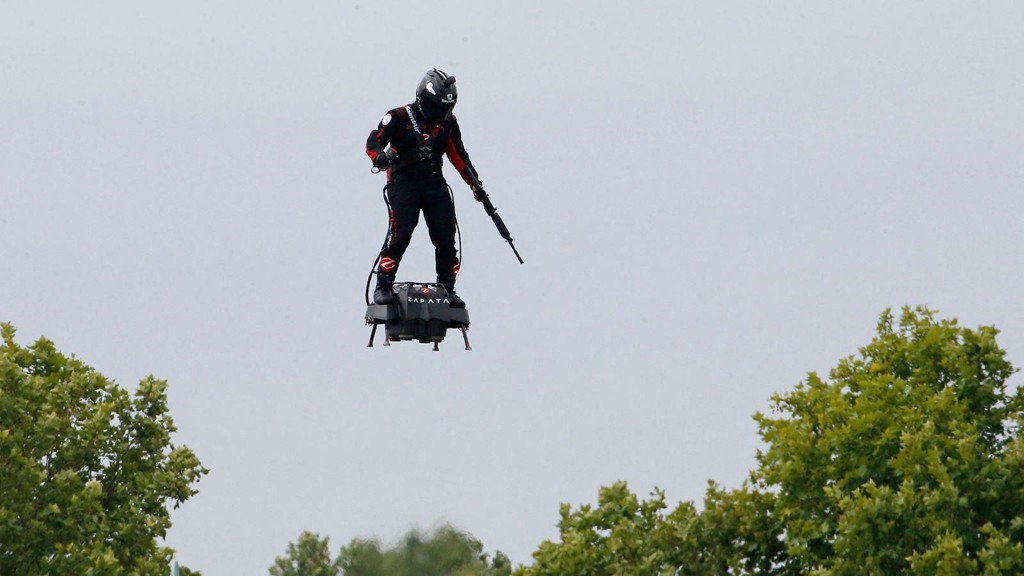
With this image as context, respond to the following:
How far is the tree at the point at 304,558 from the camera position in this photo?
70.6 meters

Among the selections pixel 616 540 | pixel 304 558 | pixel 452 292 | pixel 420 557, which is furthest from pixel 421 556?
pixel 304 558

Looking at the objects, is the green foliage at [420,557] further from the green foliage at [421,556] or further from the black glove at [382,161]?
the black glove at [382,161]

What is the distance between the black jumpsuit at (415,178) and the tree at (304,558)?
137 feet

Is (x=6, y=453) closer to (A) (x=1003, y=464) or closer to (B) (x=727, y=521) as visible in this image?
(B) (x=727, y=521)

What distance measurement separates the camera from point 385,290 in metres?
27.8

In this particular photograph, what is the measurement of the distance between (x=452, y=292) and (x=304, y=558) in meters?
44.8

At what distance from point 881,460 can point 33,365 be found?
1915cm

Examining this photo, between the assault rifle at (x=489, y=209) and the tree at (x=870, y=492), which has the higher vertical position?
the tree at (x=870, y=492)

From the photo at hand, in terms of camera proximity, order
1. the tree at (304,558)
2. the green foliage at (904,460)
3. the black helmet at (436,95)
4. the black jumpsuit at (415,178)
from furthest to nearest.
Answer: the tree at (304,558), the green foliage at (904,460), the black jumpsuit at (415,178), the black helmet at (436,95)

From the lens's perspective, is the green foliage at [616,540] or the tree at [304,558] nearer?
the green foliage at [616,540]

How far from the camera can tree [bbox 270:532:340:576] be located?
70562 mm

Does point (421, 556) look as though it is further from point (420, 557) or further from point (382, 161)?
point (382, 161)

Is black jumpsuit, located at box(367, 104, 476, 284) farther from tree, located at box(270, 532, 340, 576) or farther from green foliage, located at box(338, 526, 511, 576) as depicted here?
tree, located at box(270, 532, 340, 576)

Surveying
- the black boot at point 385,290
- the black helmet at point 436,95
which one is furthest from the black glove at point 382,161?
the black boot at point 385,290
